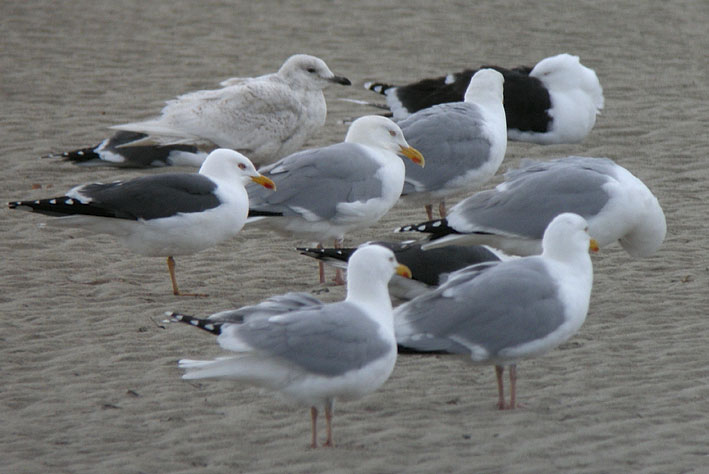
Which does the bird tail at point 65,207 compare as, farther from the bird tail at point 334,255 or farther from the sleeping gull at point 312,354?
the sleeping gull at point 312,354

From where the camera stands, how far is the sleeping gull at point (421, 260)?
596 cm

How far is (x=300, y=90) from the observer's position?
389 inches

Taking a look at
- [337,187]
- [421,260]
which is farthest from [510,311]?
[337,187]

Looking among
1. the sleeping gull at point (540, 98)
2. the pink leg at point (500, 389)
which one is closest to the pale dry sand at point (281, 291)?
the pink leg at point (500, 389)

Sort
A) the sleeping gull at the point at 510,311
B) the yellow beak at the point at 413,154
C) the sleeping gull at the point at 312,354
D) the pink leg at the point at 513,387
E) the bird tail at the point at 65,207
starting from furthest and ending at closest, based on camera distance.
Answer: the yellow beak at the point at 413,154 → the bird tail at the point at 65,207 → the pink leg at the point at 513,387 → the sleeping gull at the point at 510,311 → the sleeping gull at the point at 312,354

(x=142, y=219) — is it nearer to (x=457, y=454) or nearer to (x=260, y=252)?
(x=260, y=252)

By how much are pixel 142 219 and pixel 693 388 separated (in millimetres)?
3291

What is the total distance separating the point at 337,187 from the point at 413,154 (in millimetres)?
605

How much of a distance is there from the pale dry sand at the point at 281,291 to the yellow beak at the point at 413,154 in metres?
0.96

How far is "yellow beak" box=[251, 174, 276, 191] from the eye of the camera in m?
7.04

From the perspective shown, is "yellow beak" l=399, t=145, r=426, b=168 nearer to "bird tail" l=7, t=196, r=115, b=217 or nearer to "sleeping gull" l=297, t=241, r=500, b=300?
"sleeping gull" l=297, t=241, r=500, b=300

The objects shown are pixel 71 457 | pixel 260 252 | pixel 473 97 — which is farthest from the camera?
pixel 473 97

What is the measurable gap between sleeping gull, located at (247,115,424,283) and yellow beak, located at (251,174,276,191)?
11 cm

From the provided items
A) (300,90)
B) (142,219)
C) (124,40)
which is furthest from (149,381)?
(124,40)
